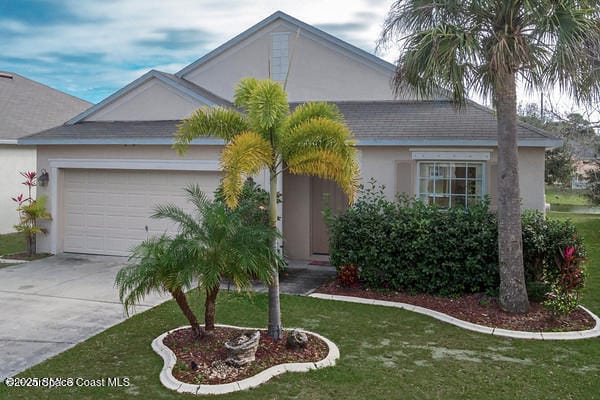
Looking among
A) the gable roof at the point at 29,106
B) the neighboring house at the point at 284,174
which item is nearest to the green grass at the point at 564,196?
the neighboring house at the point at 284,174

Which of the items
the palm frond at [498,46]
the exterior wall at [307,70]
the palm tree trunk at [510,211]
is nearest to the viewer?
the palm frond at [498,46]

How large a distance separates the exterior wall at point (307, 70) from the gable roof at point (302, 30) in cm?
10

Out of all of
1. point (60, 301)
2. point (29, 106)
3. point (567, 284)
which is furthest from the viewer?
point (29, 106)

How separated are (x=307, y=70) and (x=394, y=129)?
12.4ft

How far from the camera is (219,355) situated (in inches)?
234

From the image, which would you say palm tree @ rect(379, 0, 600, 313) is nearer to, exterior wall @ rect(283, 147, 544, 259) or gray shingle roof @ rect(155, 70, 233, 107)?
exterior wall @ rect(283, 147, 544, 259)

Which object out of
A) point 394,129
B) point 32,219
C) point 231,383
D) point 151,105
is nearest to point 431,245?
point 394,129

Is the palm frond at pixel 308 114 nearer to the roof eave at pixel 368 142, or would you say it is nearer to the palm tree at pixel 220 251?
the palm tree at pixel 220 251

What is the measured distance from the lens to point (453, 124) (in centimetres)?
1082

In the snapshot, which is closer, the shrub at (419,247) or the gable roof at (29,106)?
the shrub at (419,247)

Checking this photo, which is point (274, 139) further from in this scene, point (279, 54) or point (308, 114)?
point (279, 54)

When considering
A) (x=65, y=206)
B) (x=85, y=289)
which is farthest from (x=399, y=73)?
(x=65, y=206)

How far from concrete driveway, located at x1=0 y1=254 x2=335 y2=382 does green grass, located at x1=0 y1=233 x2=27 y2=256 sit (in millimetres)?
1982

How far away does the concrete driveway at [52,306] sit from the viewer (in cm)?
648
